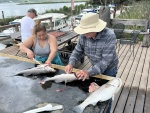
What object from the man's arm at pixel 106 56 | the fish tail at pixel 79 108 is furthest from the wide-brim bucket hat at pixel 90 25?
the fish tail at pixel 79 108

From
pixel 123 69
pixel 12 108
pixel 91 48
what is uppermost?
pixel 91 48

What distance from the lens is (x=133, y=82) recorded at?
13.2 ft

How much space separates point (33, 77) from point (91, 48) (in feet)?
2.47

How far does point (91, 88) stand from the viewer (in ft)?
6.05

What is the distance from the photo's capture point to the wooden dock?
3.14 m

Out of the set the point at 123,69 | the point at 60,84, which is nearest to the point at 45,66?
the point at 60,84

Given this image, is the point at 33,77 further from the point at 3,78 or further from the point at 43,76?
the point at 3,78

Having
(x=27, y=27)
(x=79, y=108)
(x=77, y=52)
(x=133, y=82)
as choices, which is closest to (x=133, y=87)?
(x=133, y=82)

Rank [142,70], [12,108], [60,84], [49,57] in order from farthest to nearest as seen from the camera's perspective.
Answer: [142,70]
[49,57]
[60,84]
[12,108]

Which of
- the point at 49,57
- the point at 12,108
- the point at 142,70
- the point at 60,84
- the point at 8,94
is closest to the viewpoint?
the point at 12,108

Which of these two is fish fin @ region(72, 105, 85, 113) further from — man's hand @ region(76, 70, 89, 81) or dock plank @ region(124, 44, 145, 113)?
dock plank @ region(124, 44, 145, 113)

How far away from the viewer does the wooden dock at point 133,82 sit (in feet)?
10.3

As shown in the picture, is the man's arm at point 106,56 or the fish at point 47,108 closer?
the fish at point 47,108

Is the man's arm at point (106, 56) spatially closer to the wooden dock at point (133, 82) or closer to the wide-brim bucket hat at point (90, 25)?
the wide-brim bucket hat at point (90, 25)
